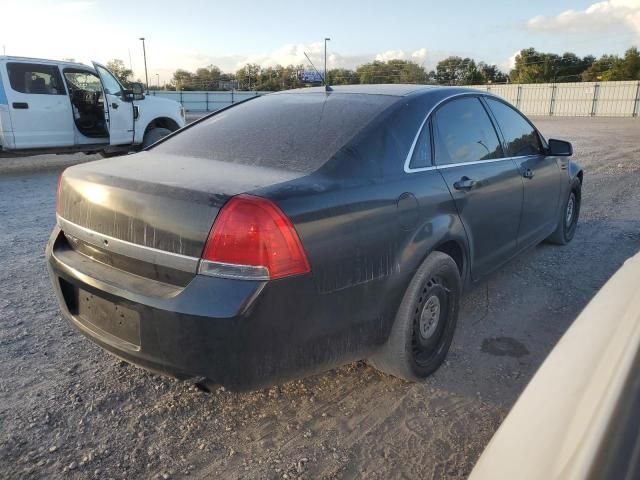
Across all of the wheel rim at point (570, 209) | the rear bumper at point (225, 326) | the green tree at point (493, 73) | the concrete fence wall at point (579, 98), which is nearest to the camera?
the rear bumper at point (225, 326)

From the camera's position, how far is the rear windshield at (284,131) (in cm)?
257

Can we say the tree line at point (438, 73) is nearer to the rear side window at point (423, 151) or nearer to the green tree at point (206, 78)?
the green tree at point (206, 78)

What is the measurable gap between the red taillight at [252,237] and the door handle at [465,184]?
4.56ft

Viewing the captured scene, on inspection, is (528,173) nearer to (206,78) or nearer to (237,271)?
(237,271)

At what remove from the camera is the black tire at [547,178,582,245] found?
516 centimetres

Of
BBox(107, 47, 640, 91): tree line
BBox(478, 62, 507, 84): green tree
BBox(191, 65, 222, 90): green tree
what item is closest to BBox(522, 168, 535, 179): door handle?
BBox(107, 47, 640, 91): tree line

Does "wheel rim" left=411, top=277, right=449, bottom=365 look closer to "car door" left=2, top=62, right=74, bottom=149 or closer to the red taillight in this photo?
the red taillight

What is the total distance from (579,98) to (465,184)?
41.0m

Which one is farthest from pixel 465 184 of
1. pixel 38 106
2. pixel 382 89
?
pixel 38 106

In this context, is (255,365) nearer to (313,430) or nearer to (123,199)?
(313,430)

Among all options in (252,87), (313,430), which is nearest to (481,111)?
(313,430)

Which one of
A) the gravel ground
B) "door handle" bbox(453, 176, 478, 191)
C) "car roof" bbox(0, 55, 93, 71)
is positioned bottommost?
the gravel ground

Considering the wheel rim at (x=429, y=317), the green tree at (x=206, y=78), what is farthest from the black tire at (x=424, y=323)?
the green tree at (x=206, y=78)

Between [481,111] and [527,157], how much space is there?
0.75 m
